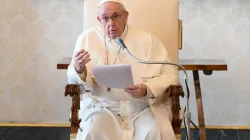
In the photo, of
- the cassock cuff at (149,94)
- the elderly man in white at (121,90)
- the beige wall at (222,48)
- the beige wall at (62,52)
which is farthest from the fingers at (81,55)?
the beige wall at (222,48)

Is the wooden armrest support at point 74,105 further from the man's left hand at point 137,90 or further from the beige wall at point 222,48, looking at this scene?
the beige wall at point 222,48

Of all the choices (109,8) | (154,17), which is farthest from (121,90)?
(154,17)

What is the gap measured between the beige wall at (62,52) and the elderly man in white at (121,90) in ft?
2.98

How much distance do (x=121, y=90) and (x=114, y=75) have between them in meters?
0.28

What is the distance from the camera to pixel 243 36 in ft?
10.7

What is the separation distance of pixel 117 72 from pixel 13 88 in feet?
5.57

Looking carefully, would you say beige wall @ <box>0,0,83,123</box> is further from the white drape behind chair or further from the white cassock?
the white cassock

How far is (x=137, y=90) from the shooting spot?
2059 millimetres

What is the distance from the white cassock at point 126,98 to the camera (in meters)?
2.06

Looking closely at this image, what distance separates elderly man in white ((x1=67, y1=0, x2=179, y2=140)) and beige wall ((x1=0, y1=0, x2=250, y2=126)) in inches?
35.8

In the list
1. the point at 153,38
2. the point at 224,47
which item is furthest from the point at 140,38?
the point at 224,47

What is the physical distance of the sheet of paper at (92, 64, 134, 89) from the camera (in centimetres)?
192

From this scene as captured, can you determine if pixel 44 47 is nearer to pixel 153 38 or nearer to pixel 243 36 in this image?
pixel 153 38

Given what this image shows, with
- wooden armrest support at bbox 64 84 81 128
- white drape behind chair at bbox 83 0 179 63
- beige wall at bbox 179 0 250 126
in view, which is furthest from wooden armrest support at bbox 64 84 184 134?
beige wall at bbox 179 0 250 126
